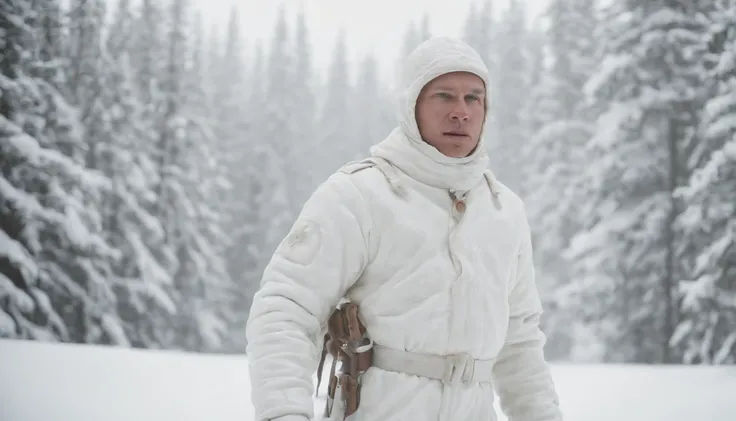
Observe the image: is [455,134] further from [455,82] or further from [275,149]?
[275,149]

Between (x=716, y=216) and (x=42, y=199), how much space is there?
12.5m

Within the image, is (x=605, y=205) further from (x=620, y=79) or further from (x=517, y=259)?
(x=517, y=259)

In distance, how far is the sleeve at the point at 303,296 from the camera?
5.93ft

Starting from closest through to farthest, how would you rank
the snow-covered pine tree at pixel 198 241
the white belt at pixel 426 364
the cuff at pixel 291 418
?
the cuff at pixel 291 418 < the white belt at pixel 426 364 < the snow-covered pine tree at pixel 198 241

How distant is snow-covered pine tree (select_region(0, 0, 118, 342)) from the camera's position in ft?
36.7

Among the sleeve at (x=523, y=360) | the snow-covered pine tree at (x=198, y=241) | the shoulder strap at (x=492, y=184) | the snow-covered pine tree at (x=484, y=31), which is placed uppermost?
the snow-covered pine tree at (x=484, y=31)

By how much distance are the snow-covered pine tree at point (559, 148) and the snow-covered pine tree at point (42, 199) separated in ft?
45.6

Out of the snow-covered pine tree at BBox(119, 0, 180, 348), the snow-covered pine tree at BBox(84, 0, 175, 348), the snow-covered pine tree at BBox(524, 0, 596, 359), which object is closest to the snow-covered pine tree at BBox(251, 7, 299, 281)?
the snow-covered pine tree at BBox(119, 0, 180, 348)

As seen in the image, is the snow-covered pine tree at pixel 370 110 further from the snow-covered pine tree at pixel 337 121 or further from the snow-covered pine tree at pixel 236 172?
the snow-covered pine tree at pixel 236 172

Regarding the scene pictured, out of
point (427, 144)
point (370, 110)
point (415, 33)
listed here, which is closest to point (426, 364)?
point (427, 144)

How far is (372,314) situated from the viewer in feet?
6.76

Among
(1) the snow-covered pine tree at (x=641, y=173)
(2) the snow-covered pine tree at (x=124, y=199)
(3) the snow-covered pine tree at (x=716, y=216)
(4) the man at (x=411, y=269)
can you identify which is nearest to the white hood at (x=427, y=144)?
(4) the man at (x=411, y=269)

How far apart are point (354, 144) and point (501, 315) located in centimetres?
3472

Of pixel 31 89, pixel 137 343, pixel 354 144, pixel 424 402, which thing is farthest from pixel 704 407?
pixel 354 144
